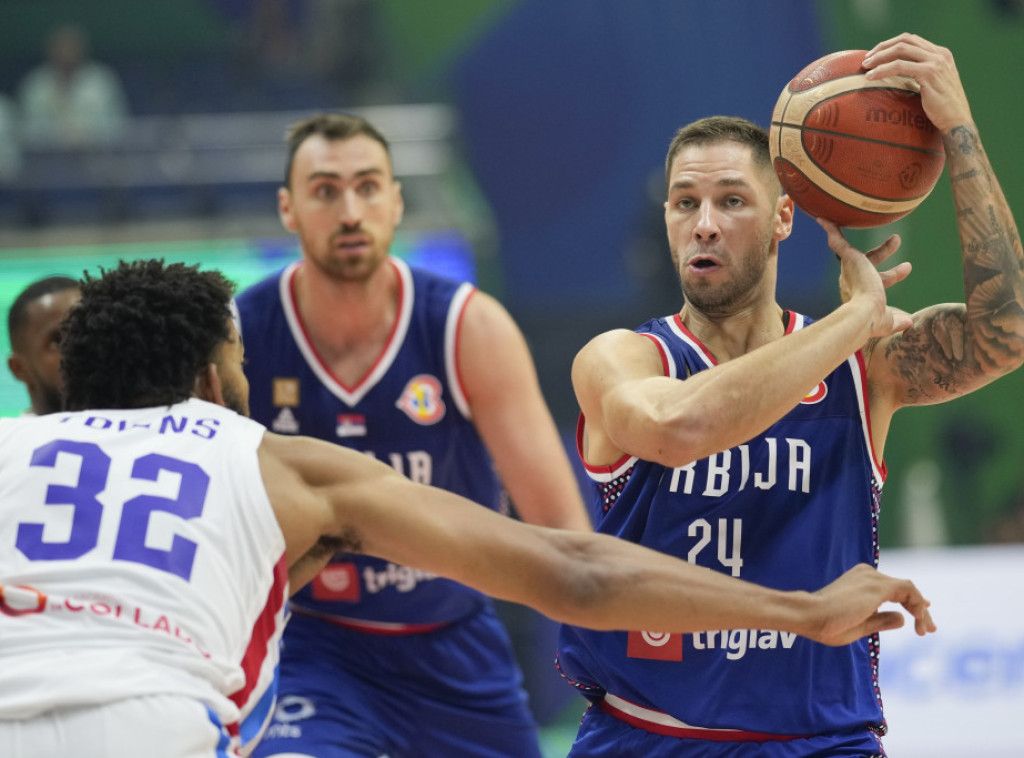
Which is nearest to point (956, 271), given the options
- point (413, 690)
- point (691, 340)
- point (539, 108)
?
point (539, 108)

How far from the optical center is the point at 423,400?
5.02 meters

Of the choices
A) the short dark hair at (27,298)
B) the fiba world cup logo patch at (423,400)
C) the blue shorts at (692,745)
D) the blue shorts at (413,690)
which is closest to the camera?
the blue shorts at (692,745)

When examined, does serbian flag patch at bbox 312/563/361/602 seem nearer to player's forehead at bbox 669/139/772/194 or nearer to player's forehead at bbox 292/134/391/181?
player's forehead at bbox 292/134/391/181

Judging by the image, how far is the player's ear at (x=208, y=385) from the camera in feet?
10.4

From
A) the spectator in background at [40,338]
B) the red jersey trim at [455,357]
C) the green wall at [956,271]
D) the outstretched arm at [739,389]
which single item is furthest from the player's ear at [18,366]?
the green wall at [956,271]

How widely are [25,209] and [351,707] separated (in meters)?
8.40

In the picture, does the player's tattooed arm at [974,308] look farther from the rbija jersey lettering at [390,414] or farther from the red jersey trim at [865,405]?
the rbija jersey lettering at [390,414]

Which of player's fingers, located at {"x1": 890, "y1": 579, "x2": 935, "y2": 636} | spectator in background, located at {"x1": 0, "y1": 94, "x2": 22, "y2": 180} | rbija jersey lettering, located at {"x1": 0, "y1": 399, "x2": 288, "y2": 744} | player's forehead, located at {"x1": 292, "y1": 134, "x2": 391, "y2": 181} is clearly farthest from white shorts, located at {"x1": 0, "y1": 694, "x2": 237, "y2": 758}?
spectator in background, located at {"x1": 0, "y1": 94, "x2": 22, "y2": 180}

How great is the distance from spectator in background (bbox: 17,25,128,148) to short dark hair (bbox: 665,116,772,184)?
9.72 metres

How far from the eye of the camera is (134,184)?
12.0 meters

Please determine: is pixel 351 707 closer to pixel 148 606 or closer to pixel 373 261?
pixel 373 261

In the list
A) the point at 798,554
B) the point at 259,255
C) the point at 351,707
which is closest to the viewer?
the point at 798,554

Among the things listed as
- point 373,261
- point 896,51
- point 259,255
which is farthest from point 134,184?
point 896,51

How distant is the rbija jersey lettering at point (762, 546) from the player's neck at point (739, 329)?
0.44 ft
